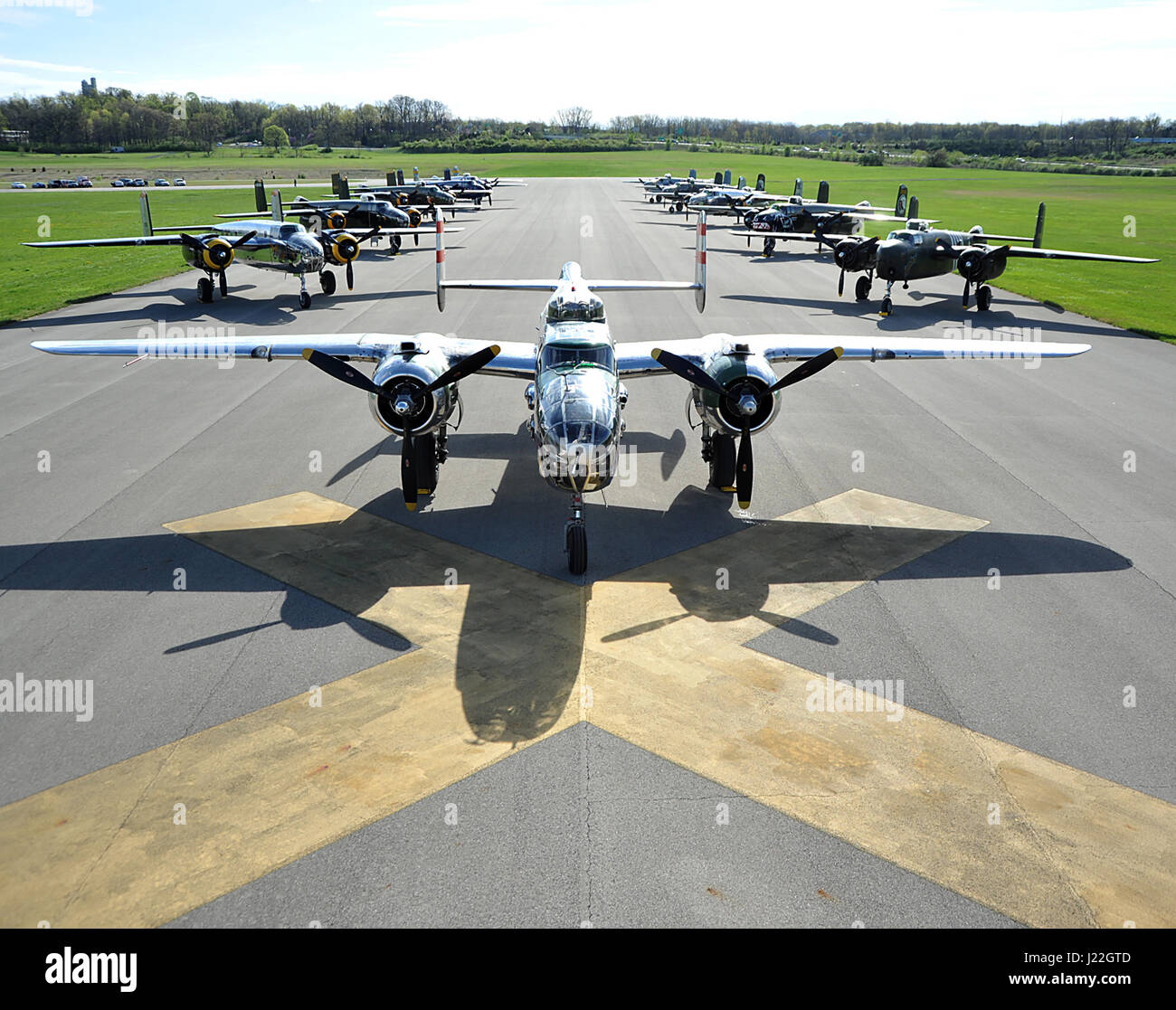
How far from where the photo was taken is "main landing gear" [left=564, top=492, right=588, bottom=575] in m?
15.4

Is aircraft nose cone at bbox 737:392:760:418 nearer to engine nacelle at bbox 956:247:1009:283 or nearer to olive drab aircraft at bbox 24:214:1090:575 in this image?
olive drab aircraft at bbox 24:214:1090:575

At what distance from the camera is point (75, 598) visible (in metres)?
14.9

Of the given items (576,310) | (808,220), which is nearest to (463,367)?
(576,310)

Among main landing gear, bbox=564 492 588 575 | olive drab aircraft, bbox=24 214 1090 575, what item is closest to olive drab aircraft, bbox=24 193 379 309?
olive drab aircraft, bbox=24 214 1090 575

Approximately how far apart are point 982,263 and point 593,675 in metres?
37.1

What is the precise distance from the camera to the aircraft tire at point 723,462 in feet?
62.4

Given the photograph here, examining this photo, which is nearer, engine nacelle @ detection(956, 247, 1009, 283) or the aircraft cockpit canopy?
the aircraft cockpit canopy

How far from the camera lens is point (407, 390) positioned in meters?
16.6

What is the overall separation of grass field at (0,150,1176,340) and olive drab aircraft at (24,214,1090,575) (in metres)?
26.1
